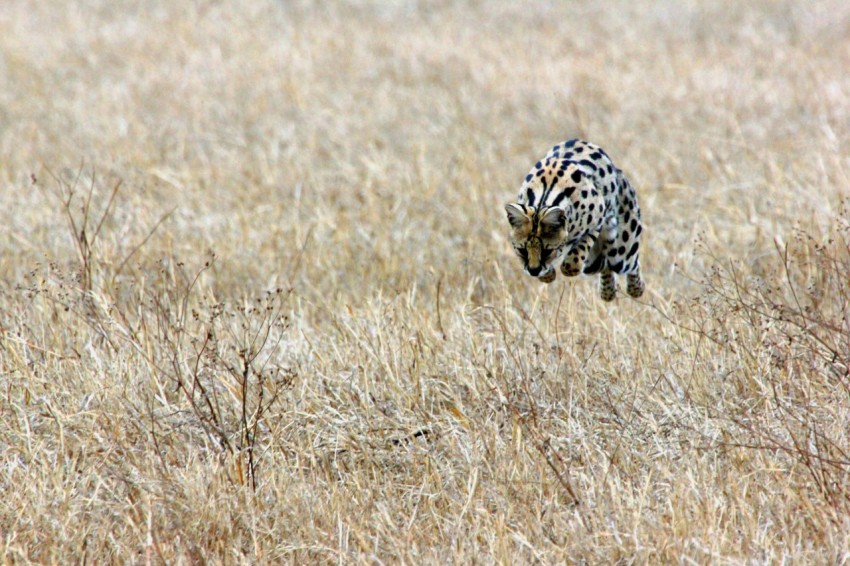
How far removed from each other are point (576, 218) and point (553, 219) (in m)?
0.21

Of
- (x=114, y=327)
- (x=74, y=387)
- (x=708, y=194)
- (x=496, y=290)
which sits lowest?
(x=74, y=387)

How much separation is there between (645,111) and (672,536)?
7149 mm

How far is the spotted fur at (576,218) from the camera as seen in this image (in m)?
3.40

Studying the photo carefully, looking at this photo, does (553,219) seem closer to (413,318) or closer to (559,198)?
(559,198)

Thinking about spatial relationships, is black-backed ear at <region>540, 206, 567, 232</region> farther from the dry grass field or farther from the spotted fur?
the dry grass field

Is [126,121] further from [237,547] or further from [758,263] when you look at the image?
[237,547]

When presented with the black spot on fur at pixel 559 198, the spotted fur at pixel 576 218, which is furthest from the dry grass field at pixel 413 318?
the black spot on fur at pixel 559 198

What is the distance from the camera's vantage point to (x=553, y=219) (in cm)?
336

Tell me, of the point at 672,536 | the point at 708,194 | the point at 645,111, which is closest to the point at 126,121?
the point at 645,111

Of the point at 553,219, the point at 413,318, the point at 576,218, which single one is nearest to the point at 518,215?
the point at 553,219

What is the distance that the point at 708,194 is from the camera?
8094mm

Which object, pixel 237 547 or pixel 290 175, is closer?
pixel 237 547

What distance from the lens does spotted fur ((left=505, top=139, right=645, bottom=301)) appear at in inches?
134

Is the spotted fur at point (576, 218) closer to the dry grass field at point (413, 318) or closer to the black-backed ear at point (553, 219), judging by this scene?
the black-backed ear at point (553, 219)
